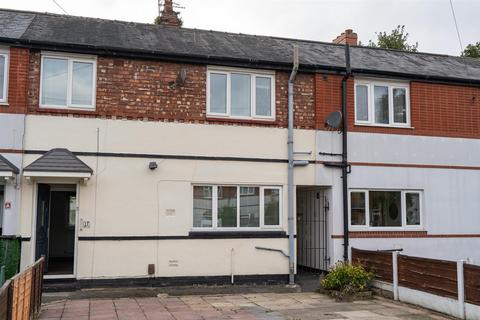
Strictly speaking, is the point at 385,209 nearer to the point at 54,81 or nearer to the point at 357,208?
the point at 357,208

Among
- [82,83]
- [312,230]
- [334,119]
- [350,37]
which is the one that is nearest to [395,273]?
[312,230]

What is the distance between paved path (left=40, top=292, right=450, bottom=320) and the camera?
9.69 metres

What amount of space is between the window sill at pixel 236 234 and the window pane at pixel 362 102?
3.88m

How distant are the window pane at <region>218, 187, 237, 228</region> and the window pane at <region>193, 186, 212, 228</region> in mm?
256

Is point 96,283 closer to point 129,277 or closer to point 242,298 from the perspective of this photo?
point 129,277

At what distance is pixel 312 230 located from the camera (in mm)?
15016

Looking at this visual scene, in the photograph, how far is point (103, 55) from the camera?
41.7 ft

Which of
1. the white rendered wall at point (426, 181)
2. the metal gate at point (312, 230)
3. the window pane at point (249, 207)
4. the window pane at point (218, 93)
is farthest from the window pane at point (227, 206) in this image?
the metal gate at point (312, 230)

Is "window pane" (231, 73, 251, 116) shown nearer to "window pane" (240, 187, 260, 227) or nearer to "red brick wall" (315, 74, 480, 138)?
"red brick wall" (315, 74, 480, 138)

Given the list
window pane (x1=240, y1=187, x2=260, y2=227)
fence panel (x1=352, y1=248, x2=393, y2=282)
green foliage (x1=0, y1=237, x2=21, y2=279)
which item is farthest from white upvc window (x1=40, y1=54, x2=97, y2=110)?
fence panel (x1=352, y1=248, x2=393, y2=282)

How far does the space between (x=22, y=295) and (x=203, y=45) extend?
339 inches

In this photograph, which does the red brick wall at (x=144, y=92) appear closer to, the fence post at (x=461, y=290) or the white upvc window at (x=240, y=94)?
the white upvc window at (x=240, y=94)

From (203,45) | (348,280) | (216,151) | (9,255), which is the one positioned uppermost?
(203,45)

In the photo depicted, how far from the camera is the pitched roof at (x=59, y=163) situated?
11.6 metres
